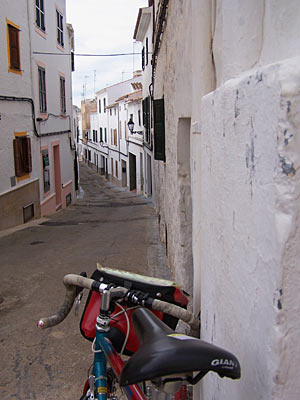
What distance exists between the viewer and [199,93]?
8.64 feet

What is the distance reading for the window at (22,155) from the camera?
11341 mm

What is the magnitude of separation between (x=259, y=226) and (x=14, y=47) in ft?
37.4

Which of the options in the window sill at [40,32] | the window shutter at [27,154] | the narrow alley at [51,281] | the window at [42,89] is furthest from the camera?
the window at [42,89]

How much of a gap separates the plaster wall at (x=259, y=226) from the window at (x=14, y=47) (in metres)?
10.5

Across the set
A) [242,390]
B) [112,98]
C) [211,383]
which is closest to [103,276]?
[211,383]

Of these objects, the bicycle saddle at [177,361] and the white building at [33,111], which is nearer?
the bicycle saddle at [177,361]

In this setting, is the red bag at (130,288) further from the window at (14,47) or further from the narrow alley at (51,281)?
the window at (14,47)

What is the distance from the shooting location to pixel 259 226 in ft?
3.98

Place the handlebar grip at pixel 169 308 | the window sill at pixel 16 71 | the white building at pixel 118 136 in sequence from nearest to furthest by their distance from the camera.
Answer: the handlebar grip at pixel 169 308
the window sill at pixel 16 71
the white building at pixel 118 136

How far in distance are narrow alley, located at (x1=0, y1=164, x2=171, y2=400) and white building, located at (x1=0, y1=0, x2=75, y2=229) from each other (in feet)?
3.79

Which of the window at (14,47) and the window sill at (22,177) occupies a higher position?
the window at (14,47)

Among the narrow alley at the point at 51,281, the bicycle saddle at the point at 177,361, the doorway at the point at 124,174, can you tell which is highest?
the bicycle saddle at the point at 177,361

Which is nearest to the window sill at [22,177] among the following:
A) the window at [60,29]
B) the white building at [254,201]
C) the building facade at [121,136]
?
the window at [60,29]

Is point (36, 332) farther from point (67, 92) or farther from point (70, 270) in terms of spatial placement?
point (67, 92)
